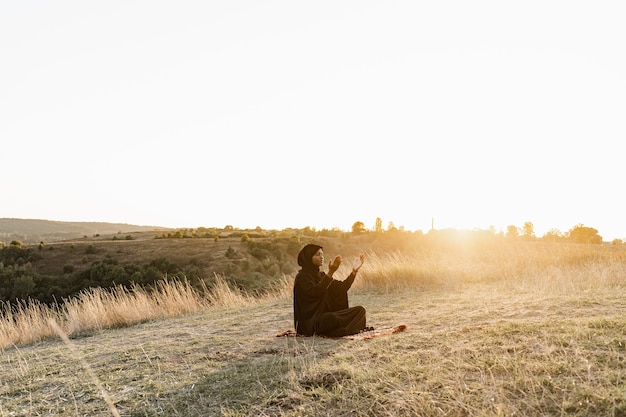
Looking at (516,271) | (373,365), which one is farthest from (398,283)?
(373,365)

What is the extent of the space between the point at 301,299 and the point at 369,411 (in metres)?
3.60

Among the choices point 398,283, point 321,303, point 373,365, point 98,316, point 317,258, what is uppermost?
point 317,258

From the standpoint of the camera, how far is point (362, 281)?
13883 mm

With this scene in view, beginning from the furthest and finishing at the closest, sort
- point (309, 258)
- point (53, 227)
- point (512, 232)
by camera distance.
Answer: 1. point (53, 227)
2. point (512, 232)
3. point (309, 258)

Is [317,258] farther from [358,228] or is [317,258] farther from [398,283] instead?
[358,228]

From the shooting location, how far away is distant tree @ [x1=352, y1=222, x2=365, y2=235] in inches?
2111

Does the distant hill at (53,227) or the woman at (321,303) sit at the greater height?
the distant hill at (53,227)

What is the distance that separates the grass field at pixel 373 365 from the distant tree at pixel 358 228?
42.8 metres

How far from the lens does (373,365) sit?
17.0 feet

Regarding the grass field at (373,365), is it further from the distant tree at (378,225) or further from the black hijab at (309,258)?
the distant tree at (378,225)

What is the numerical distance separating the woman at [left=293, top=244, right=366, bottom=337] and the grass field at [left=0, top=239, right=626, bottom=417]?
10.9 inches

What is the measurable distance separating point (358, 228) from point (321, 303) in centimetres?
4694

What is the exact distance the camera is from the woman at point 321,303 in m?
7.26

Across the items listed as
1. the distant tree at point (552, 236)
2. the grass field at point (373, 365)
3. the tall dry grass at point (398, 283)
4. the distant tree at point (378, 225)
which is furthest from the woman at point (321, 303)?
the distant tree at point (378, 225)
